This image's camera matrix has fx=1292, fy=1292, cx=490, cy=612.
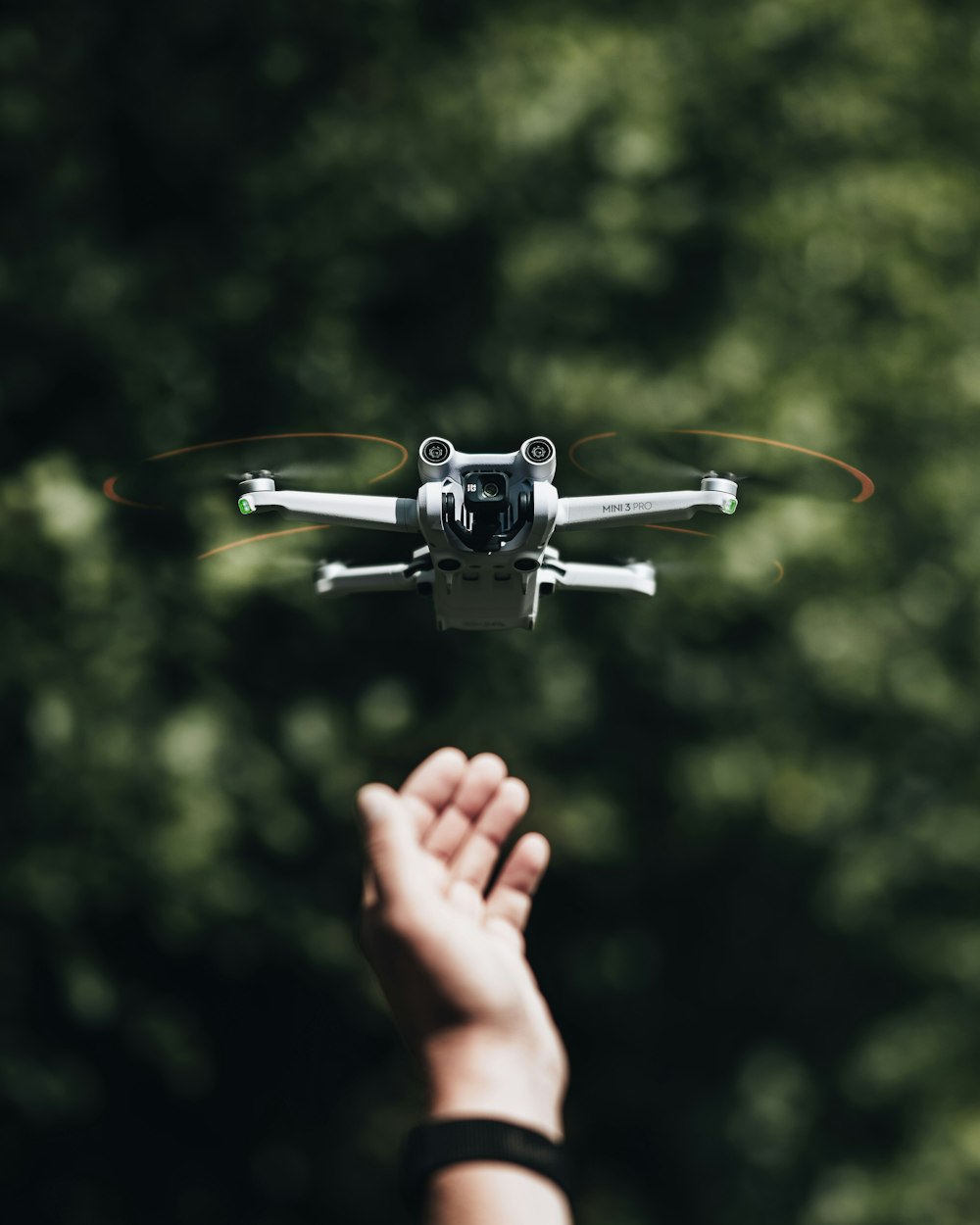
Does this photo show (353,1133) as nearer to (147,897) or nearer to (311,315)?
(147,897)

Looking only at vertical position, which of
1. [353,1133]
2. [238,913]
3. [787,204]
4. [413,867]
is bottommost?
[413,867]

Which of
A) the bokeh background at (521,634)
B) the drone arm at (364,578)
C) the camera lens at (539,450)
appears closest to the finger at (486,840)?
the drone arm at (364,578)

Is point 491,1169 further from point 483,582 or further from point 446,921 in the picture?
point 483,582

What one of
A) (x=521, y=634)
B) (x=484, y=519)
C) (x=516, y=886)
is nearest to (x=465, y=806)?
(x=516, y=886)

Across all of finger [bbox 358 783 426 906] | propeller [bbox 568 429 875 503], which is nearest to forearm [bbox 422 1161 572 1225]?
finger [bbox 358 783 426 906]

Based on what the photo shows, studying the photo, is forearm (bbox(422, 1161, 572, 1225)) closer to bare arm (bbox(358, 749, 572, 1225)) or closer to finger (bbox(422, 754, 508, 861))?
bare arm (bbox(358, 749, 572, 1225))

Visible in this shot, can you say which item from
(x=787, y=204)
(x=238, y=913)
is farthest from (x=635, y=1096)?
(x=787, y=204)
